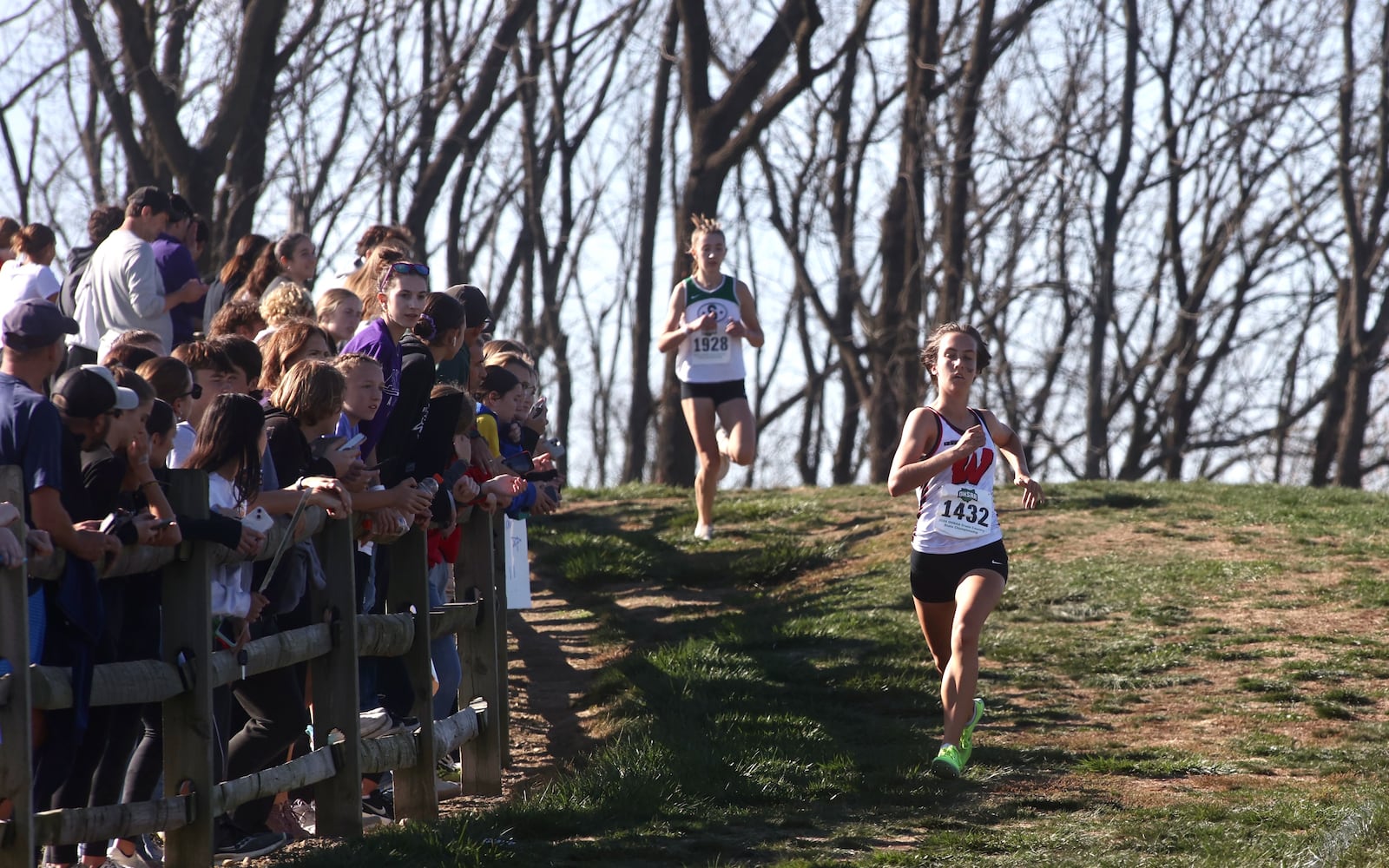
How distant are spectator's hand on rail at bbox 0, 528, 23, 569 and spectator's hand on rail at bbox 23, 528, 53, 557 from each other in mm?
106

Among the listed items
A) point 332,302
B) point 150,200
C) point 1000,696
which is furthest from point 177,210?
point 1000,696

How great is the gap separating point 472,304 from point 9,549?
12.0ft

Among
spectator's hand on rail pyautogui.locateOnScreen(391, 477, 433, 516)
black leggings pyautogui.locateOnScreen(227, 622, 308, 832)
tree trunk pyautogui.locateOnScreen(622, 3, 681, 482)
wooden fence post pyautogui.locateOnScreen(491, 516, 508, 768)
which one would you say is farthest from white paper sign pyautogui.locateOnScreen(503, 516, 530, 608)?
tree trunk pyautogui.locateOnScreen(622, 3, 681, 482)

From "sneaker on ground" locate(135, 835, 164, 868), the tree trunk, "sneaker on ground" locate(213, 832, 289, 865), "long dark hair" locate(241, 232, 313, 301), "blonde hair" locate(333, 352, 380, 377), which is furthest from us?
the tree trunk

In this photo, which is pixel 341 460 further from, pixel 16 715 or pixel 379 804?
pixel 16 715

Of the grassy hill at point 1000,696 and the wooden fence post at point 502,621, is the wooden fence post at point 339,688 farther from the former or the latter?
the wooden fence post at point 502,621

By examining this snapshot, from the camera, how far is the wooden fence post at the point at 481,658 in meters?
7.11

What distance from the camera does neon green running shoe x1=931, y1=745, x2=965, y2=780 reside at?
6602 mm

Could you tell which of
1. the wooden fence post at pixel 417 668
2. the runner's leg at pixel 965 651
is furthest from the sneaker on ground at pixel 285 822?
the runner's leg at pixel 965 651

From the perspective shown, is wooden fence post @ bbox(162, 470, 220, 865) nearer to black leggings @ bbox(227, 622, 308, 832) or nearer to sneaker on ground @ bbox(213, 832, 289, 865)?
sneaker on ground @ bbox(213, 832, 289, 865)

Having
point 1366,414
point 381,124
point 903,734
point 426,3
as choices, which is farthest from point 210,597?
point 1366,414

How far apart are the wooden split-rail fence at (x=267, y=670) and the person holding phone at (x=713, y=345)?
4228 mm

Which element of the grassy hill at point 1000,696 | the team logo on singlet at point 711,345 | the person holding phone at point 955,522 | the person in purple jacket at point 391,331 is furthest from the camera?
the team logo on singlet at point 711,345

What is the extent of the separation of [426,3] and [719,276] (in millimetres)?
14308
